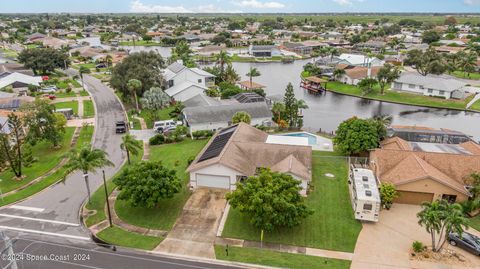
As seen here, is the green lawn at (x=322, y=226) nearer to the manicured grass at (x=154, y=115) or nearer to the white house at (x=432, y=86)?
the manicured grass at (x=154, y=115)

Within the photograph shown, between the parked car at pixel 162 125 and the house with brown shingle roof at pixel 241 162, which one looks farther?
the parked car at pixel 162 125

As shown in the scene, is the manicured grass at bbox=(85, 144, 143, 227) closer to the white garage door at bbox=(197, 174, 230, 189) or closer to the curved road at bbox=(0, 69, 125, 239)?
the curved road at bbox=(0, 69, 125, 239)

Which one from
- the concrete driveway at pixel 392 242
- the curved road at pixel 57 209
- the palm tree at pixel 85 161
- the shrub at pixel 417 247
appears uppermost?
the palm tree at pixel 85 161

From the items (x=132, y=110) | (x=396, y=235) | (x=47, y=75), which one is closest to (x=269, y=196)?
(x=396, y=235)

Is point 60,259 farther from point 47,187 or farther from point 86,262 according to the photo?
point 47,187

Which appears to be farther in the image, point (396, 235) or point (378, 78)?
point (378, 78)

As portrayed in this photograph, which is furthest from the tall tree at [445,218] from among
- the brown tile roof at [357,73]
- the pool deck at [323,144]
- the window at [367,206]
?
the brown tile roof at [357,73]

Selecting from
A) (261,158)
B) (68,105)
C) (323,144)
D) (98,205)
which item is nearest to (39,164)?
(98,205)
